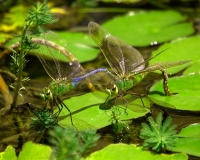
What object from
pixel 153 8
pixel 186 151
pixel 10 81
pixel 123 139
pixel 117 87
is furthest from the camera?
pixel 153 8

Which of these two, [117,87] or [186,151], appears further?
[117,87]

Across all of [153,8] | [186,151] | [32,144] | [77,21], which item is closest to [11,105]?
[32,144]

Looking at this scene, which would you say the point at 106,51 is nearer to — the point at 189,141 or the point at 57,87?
the point at 57,87

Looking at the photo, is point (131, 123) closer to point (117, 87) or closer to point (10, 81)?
point (117, 87)

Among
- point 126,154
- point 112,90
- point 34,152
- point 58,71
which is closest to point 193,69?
point 112,90

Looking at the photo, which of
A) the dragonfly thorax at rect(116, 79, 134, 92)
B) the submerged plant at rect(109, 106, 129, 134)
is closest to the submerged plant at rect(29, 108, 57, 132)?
the submerged plant at rect(109, 106, 129, 134)

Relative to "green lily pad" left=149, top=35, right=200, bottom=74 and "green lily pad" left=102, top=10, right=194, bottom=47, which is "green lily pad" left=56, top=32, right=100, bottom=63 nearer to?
"green lily pad" left=102, top=10, right=194, bottom=47

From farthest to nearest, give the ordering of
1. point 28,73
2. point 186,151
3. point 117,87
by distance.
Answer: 1. point 28,73
2. point 117,87
3. point 186,151
